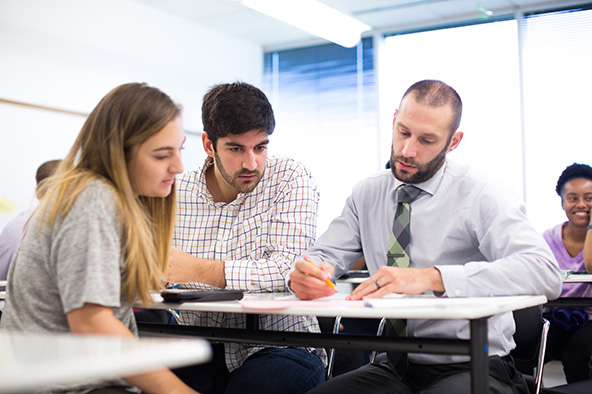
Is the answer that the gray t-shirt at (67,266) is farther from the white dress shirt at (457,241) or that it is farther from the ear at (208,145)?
the ear at (208,145)

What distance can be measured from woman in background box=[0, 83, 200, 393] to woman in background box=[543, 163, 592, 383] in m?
2.33

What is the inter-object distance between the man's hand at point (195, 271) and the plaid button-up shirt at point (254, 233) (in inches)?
1.4

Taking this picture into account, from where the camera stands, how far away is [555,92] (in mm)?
5480

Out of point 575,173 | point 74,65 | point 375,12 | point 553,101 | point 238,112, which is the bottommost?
point 575,173

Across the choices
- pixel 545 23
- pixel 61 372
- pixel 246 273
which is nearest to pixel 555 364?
pixel 545 23

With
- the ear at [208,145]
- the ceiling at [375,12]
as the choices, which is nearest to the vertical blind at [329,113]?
the ceiling at [375,12]

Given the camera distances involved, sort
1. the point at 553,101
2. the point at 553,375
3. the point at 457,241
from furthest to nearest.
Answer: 1. the point at 553,101
2. the point at 553,375
3. the point at 457,241

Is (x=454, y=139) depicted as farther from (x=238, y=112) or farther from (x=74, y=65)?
(x=74, y=65)

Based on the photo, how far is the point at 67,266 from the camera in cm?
121

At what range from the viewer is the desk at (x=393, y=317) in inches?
51.0

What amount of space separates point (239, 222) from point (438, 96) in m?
0.76

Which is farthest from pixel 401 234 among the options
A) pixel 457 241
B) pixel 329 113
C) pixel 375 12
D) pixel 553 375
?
pixel 329 113

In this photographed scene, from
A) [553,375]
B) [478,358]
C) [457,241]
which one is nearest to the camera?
[478,358]

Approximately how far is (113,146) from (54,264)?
0.27 m
